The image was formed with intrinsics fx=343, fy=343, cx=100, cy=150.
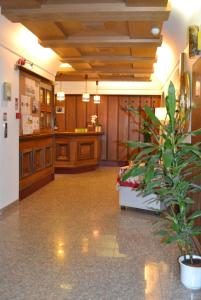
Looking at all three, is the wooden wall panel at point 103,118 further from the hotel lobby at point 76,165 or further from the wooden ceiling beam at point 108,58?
the wooden ceiling beam at point 108,58

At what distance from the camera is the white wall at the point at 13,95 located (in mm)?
4961

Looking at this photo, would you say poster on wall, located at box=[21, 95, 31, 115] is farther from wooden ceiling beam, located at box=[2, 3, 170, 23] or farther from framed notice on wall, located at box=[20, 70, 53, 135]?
wooden ceiling beam, located at box=[2, 3, 170, 23]

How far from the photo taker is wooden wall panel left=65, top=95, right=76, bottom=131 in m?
10.9

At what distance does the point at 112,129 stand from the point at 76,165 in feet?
7.96

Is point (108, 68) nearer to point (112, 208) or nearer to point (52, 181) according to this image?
point (52, 181)

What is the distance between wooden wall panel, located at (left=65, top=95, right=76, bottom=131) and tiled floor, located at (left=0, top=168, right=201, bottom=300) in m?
5.39

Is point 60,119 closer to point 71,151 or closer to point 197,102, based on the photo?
point 71,151

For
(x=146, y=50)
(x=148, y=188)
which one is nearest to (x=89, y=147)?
(x=146, y=50)

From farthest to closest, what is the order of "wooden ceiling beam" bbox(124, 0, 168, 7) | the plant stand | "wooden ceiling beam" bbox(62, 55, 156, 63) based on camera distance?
1. "wooden ceiling beam" bbox(62, 55, 156, 63)
2. the plant stand
3. "wooden ceiling beam" bbox(124, 0, 168, 7)

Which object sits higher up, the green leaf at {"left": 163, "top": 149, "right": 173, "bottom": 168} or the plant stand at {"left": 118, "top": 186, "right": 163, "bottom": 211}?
the green leaf at {"left": 163, "top": 149, "right": 173, "bottom": 168}

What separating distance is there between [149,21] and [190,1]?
69 centimetres

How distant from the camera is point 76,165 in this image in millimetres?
8953

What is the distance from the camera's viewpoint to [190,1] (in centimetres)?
399

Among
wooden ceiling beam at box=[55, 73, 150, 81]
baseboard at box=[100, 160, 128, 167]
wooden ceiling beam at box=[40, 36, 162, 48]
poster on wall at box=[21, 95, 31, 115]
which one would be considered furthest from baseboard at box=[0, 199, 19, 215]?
baseboard at box=[100, 160, 128, 167]
